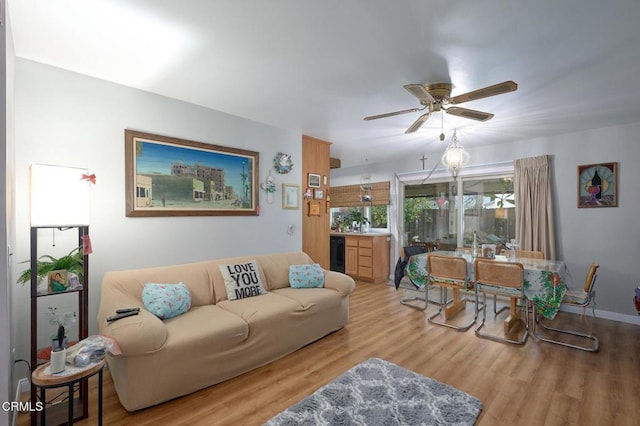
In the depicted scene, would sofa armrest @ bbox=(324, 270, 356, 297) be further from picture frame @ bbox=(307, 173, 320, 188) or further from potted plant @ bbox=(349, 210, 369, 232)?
potted plant @ bbox=(349, 210, 369, 232)

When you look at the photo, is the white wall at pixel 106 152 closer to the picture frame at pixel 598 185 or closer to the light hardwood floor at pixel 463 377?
the light hardwood floor at pixel 463 377

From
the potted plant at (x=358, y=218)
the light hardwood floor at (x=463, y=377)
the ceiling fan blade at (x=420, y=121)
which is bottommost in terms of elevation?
the light hardwood floor at (x=463, y=377)

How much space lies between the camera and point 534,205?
4172mm

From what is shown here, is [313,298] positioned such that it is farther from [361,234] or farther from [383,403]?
[361,234]

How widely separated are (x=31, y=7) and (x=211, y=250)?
2.28 m

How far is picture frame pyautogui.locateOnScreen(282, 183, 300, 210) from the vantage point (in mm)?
4008

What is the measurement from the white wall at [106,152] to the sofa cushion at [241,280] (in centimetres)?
40

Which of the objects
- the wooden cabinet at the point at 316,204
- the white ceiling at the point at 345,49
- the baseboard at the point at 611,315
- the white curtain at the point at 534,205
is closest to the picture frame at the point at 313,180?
the wooden cabinet at the point at 316,204

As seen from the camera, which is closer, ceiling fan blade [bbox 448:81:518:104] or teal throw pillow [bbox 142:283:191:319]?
ceiling fan blade [bbox 448:81:518:104]

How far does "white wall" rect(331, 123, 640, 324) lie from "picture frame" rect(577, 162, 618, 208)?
0.17ft

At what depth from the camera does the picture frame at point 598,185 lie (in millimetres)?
3670

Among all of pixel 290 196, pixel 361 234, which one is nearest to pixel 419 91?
pixel 290 196

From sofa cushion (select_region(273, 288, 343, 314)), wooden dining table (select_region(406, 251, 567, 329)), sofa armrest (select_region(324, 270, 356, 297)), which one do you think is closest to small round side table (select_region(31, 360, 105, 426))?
sofa cushion (select_region(273, 288, 343, 314))

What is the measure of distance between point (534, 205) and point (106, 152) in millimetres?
5155
